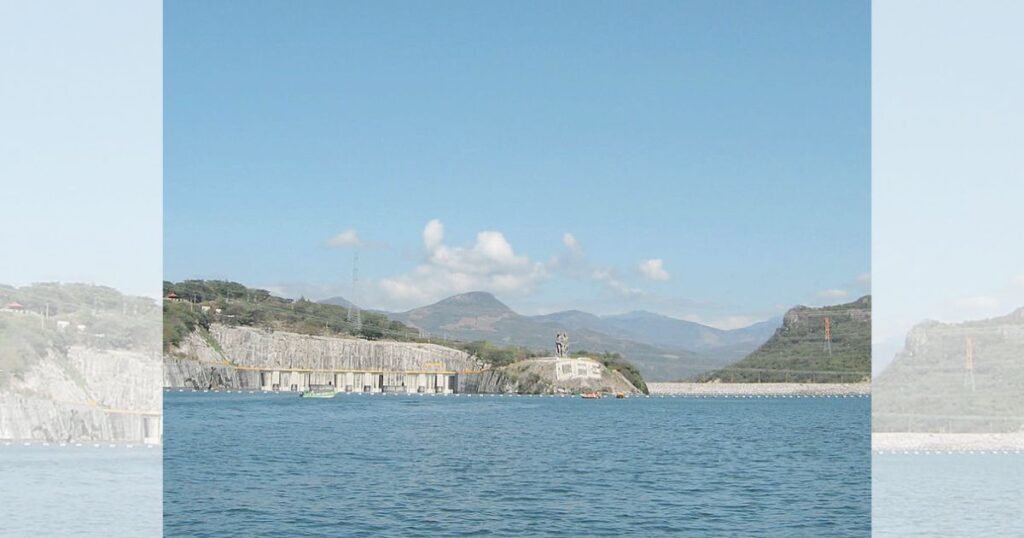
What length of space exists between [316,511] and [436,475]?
1151cm

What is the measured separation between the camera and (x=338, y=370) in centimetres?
19288

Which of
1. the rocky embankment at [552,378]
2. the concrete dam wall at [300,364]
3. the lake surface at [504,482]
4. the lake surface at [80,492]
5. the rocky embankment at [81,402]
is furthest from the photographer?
the rocky embankment at [552,378]

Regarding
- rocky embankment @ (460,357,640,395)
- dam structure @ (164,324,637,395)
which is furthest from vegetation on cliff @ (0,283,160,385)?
rocky embankment @ (460,357,640,395)

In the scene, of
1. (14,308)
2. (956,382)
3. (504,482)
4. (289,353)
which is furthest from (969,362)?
(289,353)

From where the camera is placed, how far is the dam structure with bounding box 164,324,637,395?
16962cm

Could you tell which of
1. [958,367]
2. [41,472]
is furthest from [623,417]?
[41,472]

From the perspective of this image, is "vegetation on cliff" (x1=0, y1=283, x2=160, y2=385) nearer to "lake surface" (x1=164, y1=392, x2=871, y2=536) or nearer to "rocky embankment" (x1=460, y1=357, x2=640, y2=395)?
"lake surface" (x1=164, y1=392, x2=871, y2=536)

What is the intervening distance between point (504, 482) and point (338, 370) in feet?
517

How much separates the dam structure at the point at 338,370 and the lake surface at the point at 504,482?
327ft

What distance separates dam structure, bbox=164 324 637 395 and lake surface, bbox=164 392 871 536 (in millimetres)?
A: 99558

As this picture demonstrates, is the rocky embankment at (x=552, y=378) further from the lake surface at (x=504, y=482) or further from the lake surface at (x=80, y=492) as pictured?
the lake surface at (x=80, y=492)

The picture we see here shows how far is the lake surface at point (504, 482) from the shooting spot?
2942 cm

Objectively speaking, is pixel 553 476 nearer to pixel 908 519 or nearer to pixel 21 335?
pixel 908 519

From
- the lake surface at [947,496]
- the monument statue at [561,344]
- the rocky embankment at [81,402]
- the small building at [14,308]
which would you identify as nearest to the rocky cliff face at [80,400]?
the rocky embankment at [81,402]
